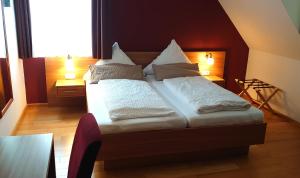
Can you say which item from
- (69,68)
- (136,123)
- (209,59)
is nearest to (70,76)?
(69,68)

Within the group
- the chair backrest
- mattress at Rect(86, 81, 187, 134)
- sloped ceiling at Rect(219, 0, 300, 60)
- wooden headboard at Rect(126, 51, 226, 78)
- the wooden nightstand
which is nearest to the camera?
the chair backrest

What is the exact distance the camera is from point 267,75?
4.39 metres

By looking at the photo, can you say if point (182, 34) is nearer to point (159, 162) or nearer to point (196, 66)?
point (196, 66)

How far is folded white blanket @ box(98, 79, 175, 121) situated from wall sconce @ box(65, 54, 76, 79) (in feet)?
2.66

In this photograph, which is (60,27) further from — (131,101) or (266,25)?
(266,25)

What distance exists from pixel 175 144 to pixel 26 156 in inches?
59.1

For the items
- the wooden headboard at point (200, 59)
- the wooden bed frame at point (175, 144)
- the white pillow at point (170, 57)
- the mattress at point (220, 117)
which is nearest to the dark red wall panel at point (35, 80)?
the wooden headboard at point (200, 59)

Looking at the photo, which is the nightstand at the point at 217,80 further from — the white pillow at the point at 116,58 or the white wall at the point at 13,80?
the white wall at the point at 13,80

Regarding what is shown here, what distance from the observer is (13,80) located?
3.38m

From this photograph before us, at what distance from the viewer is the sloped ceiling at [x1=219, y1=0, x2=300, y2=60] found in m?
3.33

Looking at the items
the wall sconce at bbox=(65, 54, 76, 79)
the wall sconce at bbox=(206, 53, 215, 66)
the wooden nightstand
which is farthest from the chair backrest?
the wall sconce at bbox=(206, 53, 215, 66)

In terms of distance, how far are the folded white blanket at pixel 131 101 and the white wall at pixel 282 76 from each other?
211 centimetres

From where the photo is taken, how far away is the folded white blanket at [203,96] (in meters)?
2.81

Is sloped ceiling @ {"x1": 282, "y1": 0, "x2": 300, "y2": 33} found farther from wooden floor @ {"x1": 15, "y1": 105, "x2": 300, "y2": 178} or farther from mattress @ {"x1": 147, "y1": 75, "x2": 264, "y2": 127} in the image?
wooden floor @ {"x1": 15, "y1": 105, "x2": 300, "y2": 178}
